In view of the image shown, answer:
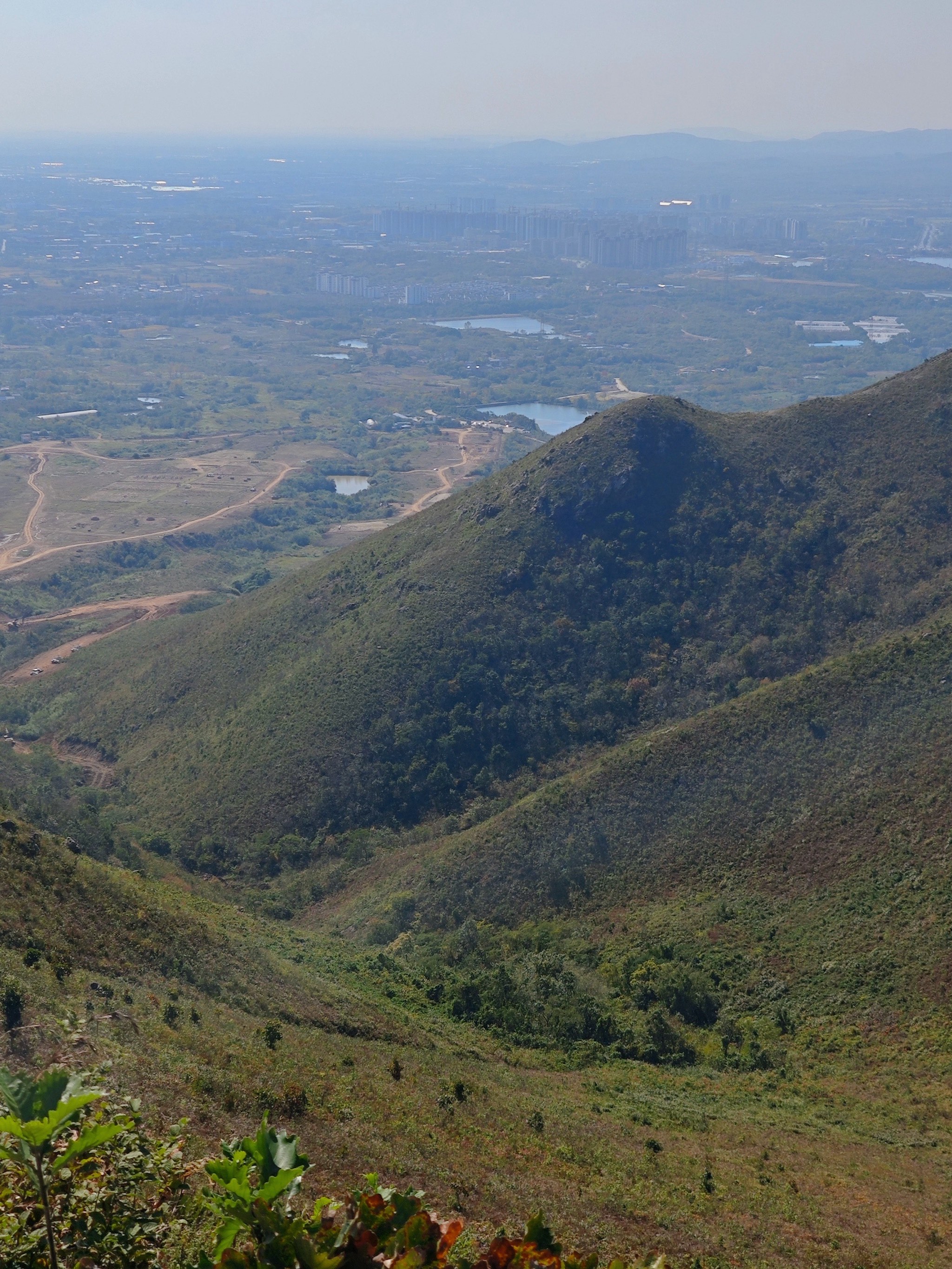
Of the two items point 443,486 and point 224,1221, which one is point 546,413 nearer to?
point 443,486

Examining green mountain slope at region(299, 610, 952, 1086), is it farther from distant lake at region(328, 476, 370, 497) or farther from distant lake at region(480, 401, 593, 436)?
distant lake at region(480, 401, 593, 436)

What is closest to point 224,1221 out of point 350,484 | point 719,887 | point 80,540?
point 719,887

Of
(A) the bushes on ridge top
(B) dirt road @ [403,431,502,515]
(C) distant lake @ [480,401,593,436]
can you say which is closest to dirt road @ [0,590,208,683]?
(B) dirt road @ [403,431,502,515]

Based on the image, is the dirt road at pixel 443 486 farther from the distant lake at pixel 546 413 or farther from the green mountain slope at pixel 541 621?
the green mountain slope at pixel 541 621

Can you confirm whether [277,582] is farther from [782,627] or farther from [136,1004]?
[136,1004]

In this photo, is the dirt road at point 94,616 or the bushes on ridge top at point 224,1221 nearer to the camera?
the bushes on ridge top at point 224,1221

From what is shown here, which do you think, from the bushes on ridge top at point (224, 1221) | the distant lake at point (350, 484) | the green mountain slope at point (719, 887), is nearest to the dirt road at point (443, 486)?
the distant lake at point (350, 484)

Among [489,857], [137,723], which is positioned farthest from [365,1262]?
[137,723]
